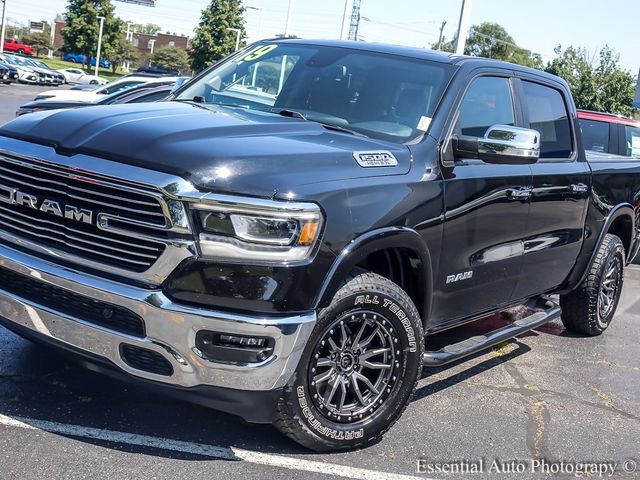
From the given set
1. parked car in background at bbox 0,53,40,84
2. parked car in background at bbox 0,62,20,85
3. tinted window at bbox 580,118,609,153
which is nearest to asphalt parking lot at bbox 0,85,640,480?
tinted window at bbox 580,118,609,153

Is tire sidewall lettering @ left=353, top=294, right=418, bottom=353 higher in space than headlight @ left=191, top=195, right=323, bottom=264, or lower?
lower

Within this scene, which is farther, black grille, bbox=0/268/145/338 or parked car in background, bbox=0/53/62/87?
parked car in background, bbox=0/53/62/87

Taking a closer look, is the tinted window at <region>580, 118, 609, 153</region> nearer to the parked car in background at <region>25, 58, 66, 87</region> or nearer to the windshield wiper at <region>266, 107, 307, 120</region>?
the windshield wiper at <region>266, 107, 307, 120</region>

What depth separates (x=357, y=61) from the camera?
15.7 ft

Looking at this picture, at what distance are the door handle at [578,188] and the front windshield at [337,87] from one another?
1.47 meters

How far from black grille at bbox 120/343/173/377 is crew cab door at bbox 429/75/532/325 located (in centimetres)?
158

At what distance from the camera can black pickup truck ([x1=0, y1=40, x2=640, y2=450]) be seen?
3264mm

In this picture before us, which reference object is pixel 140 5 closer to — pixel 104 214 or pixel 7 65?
pixel 7 65

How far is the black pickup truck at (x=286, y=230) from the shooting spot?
3.26 metres

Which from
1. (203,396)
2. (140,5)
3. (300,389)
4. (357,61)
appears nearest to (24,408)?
(203,396)

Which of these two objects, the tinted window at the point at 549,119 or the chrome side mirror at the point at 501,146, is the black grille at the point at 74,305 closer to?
the chrome side mirror at the point at 501,146

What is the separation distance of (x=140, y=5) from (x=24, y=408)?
75.9 meters

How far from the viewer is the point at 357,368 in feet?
12.5

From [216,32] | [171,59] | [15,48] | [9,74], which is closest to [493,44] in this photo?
[216,32]
